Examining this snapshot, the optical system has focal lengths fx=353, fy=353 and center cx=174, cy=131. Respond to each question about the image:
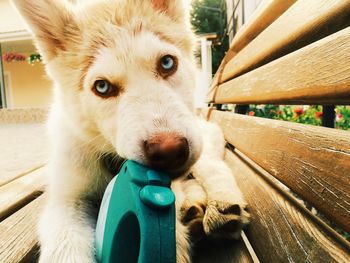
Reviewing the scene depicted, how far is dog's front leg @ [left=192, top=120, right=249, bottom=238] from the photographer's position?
4.75ft

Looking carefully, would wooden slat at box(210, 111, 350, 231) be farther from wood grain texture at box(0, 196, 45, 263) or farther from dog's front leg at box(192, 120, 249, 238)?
wood grain texture at box(0, 196, 45, 263)

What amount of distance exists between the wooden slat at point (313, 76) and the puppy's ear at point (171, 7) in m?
0.70

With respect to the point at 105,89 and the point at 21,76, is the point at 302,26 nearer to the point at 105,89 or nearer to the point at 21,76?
the point at 105,89

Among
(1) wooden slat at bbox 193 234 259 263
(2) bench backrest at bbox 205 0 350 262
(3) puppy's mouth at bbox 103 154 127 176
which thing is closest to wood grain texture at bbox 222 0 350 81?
(2) bench backrest at bbox 205 0 350 262

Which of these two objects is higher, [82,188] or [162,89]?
[162,89]

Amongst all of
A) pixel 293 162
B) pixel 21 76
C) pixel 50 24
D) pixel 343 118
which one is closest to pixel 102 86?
pixel 50 24

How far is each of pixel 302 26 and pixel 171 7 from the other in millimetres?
1078

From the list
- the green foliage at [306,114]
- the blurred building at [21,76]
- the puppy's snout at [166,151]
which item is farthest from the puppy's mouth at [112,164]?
the blurred building at [21,76]

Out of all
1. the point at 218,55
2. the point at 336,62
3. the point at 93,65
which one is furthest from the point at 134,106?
the point at 218,55

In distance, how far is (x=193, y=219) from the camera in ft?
5.38

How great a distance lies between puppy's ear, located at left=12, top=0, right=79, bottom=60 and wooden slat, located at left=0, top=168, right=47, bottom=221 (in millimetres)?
882

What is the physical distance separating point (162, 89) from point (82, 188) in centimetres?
76

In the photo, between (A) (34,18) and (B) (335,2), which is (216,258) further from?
(A) (34,18)

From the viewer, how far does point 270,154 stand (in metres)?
1.61
